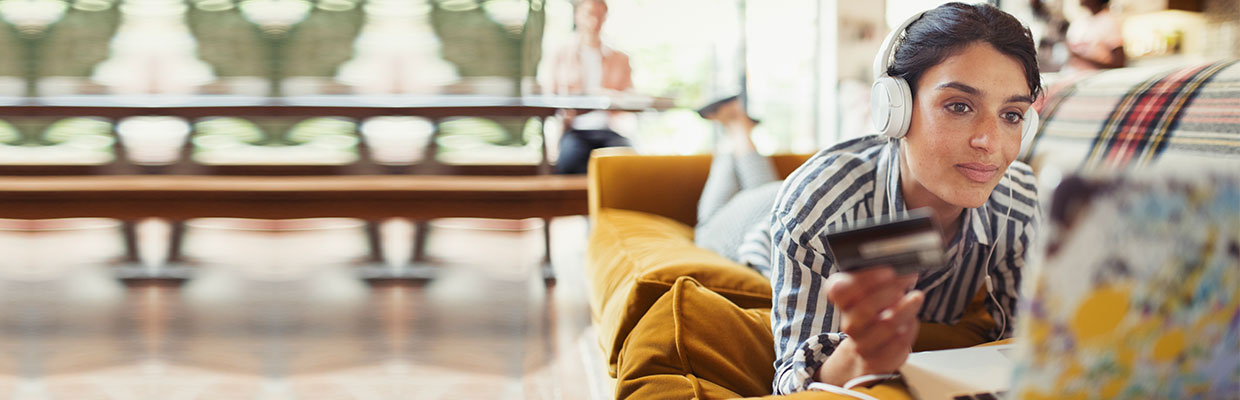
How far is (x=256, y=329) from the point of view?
7.80ft

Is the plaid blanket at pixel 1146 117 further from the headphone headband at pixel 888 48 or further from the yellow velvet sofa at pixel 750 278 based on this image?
the headphone headband at pixel 888 48

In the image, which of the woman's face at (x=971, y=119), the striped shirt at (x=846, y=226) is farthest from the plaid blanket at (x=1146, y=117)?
the woman's face at (x=971, y=119)

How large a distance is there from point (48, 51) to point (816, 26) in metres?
4.17

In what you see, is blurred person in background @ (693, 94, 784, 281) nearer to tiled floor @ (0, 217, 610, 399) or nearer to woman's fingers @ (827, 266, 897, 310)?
tiled floor @ (0, 217, 610, 399)

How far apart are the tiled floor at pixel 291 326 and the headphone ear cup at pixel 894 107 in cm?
118

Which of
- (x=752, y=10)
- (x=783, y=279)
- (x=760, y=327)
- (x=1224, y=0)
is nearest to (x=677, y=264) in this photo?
(x=760, y=327)

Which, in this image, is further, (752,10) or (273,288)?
(752,10)

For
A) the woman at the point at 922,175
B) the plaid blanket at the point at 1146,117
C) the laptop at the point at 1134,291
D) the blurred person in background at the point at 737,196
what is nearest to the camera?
the laptop at the point at 1134,291

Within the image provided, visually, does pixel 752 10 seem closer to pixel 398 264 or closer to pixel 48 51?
pixel 398 264

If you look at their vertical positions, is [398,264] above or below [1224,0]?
below

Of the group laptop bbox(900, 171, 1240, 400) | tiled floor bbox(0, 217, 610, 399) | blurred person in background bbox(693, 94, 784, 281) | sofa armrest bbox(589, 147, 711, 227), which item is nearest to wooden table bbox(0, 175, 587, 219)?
tiled floor bbox(0, 217, 610, 399)

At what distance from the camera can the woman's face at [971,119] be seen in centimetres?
81

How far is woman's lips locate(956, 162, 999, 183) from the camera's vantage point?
0.82 meters

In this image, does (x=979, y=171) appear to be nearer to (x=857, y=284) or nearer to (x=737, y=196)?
(x=857, y=284)
